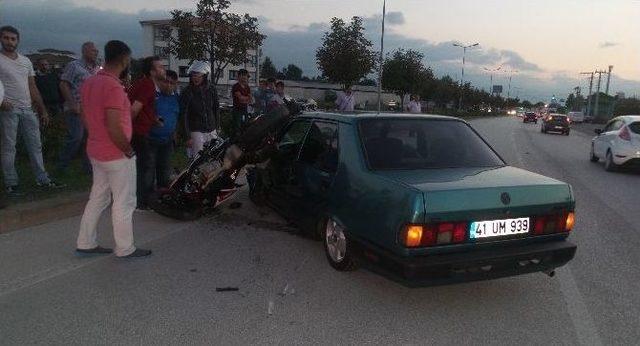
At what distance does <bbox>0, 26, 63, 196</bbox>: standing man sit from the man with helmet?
195 centimetres

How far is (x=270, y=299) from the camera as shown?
396 cm

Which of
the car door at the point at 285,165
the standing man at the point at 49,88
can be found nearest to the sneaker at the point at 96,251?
the car door at the point at 285,165

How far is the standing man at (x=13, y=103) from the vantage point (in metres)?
6.19

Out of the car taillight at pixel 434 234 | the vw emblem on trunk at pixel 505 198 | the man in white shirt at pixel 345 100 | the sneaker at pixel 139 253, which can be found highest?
the man in white shirt at pixel 345 100

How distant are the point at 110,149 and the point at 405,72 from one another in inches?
1591

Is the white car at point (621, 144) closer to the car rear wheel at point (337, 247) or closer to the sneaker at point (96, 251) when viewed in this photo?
the car rear wheel at point (337, 247)

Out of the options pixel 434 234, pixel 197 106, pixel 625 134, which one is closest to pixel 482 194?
pixel 434 234

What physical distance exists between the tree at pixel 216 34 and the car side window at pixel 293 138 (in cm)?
1116

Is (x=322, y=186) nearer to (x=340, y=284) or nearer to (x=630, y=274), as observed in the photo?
(x=340, y=284)

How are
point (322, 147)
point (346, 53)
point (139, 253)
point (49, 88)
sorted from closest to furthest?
point (139, 253)
point (322, 147)
point (49, 88)
point (346, 53)

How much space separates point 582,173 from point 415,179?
9.68 m

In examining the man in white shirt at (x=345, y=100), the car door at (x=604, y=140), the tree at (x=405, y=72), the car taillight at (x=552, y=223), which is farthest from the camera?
the tree at (x=405, y=72)

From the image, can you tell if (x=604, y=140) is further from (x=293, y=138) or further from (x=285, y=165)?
(x=285, y=165)

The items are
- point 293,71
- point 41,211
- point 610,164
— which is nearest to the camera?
point 41,211
